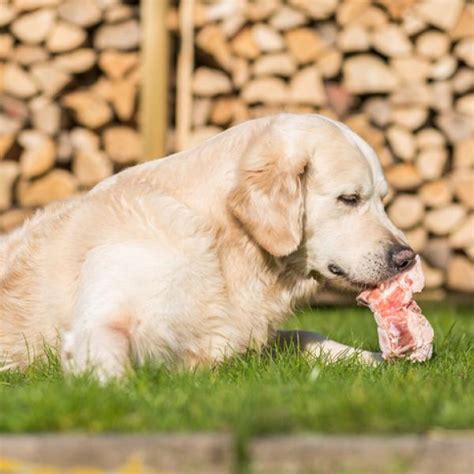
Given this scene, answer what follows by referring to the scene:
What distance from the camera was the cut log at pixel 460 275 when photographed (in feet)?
25.4

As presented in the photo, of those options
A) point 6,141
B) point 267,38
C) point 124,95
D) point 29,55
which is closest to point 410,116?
point 267,38

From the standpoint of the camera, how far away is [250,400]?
9.02ft

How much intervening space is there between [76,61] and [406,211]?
2.57 m

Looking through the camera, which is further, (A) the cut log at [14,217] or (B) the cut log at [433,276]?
(B) the cut log at [433,276]

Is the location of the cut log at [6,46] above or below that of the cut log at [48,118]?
above

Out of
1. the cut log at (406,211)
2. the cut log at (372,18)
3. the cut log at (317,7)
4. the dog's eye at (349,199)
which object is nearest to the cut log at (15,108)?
the cut log at (317,7)

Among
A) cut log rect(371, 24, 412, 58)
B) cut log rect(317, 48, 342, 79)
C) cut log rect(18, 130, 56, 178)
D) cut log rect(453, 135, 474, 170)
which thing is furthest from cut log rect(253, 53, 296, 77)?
cut log rect(18, 130, 56, 178)

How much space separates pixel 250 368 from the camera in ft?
11.7

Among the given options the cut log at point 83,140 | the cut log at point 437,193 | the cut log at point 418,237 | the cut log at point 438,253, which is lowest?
the cut log at point 438,253

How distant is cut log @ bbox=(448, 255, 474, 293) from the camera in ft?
25.4

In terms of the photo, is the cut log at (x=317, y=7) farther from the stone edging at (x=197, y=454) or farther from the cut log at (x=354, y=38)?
the stone edging at (x=197, y=454)

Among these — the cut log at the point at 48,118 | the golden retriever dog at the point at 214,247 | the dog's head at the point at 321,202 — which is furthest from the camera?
the cut log at the point at 48,118

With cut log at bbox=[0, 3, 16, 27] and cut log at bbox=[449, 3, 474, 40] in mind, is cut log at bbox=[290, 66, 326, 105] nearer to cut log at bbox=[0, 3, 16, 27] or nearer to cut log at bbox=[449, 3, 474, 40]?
cut log at bbox=[449, 3, 474, 40]

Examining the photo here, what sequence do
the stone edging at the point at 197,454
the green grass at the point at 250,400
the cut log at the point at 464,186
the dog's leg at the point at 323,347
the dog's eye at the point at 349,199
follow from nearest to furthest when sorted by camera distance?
the stone edging at the point at 197,454, the green grass at the point at 250,400, the dog's eye at the point at 349,199, the dog's leg at the point at 323,347, the cut log at the point at 464,186
